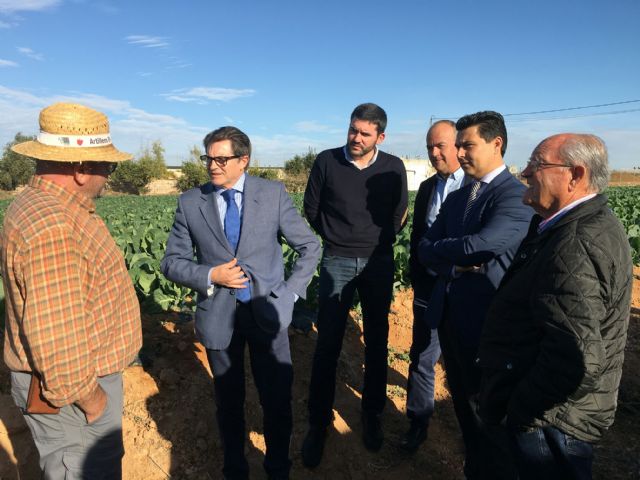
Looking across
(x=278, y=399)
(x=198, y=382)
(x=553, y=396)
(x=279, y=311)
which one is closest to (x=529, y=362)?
(x=553, y=396)

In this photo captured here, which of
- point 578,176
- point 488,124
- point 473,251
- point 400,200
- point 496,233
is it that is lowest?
point 473,251

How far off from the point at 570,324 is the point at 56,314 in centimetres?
203

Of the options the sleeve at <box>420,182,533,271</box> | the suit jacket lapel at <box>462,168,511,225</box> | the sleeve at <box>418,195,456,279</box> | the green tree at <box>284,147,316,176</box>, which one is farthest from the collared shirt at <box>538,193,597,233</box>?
the green tree at <box>284,147,316,176</box>

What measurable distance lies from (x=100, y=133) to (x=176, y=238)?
1038mm

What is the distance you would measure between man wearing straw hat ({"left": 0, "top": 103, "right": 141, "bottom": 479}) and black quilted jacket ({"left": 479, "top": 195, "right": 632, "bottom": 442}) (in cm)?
182

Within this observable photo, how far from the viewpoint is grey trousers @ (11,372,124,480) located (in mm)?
2018

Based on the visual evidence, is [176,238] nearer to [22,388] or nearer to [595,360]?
[22,388]

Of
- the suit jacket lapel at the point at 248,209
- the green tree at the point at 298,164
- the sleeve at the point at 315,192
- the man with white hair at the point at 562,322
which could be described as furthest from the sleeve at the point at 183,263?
the green tree at the point at 298,164

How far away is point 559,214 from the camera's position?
1953 millimetres

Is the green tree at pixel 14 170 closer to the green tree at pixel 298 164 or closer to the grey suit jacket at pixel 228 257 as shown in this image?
the green tree at pixel 298 164

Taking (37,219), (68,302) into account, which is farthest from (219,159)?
(68,302)

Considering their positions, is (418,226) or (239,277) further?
(418,226)

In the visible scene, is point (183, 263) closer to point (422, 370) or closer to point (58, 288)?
point (58, 288)

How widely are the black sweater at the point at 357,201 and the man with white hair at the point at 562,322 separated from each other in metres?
1.60
